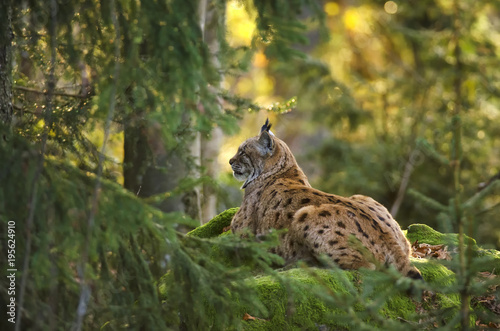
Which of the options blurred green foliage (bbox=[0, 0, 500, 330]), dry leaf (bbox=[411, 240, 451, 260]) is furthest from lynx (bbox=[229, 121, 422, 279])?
dry leaf (bbox=[411, 240, 451, 260])

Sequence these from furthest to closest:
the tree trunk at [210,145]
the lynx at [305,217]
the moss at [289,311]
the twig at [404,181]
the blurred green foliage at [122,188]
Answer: the twig at [404,181] → the tree trunk at [210,145] → the lynx at [305,217] → the moss at [289,311] → the blurred green foliage at [122,188]

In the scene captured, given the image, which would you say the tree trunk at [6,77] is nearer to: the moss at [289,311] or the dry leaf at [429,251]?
the moss at [289,311]

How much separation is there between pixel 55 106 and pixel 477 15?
39.0 feet

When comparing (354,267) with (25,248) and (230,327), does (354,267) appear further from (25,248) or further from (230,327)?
(25,248)

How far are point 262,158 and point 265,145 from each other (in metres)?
0.16

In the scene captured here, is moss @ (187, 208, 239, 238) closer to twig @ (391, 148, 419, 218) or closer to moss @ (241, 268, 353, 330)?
moss @ (241, 268, 353, 330)

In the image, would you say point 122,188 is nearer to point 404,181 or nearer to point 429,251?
point 429,251

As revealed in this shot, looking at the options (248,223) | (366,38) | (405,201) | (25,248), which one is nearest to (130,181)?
(248,223)

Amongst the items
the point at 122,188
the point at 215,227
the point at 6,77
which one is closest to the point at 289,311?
the point at 122,188

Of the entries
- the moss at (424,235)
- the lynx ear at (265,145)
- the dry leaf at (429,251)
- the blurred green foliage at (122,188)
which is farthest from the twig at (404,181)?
the blurred green foliage at (122,188)

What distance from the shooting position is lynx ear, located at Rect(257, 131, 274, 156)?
7070 mm

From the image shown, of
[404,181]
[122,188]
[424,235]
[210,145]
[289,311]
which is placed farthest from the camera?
[404,181]

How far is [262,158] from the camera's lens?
281 inches

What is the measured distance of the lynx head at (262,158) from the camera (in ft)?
23.3
